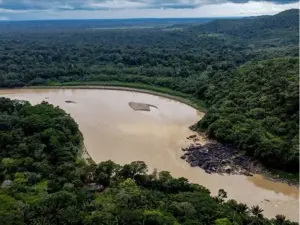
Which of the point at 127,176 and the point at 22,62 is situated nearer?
the point at 127,176

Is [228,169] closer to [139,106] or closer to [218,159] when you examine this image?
[218,159]

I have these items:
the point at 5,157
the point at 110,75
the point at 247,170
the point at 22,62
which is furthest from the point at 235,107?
the point at 22,62

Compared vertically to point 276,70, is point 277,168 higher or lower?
lower

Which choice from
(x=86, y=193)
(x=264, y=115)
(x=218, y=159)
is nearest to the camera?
(x=86, y=193)

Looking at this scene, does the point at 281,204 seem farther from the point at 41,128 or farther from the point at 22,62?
the point at 22,62

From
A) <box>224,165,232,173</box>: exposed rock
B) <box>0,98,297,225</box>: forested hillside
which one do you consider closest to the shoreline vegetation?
<box>224,165,232,173</box>: exposed rock

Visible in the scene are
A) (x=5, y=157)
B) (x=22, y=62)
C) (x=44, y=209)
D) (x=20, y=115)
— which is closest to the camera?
(x=44, y=209)

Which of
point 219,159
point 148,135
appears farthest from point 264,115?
point 148,135

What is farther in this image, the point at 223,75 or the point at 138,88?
the point at 138,88

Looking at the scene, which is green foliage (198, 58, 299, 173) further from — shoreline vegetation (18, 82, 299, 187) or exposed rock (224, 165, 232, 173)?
shoreline vegetation (18, 82, 299, 187)
